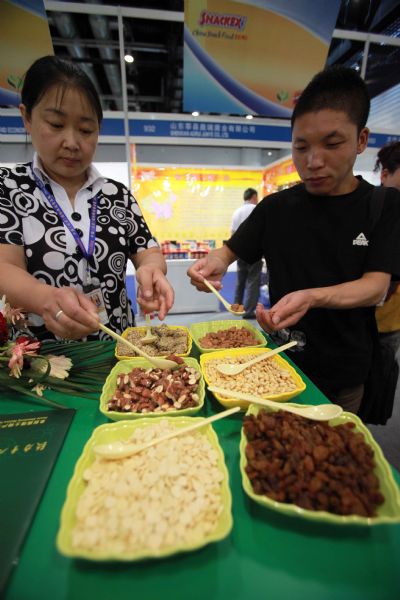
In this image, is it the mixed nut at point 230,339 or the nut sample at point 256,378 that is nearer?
the nut sample at point 256,378

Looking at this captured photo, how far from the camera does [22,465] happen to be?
71 centimetres

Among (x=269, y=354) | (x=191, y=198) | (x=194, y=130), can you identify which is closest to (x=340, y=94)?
(x=269, y=354)

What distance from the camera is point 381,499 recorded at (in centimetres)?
57

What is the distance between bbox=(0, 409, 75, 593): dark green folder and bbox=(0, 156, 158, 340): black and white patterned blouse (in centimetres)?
58

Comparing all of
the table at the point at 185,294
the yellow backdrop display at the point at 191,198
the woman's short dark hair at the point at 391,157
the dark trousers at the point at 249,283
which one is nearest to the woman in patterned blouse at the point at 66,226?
the woman's short dark hair at the point at 391,157

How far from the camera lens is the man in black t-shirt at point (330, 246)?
1.07m

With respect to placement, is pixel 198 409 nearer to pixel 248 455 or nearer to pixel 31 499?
pixel 248 455

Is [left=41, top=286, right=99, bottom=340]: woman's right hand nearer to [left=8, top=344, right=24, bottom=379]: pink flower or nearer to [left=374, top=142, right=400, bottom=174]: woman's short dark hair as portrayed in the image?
[left=8, top=344, right=24, bottom=379]: pink flower

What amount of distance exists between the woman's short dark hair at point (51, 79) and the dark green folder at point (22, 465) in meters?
1.17

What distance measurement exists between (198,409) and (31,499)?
1.43ft

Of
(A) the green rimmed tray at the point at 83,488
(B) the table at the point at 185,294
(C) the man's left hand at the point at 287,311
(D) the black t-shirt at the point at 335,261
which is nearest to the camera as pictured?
(A) the green rimmed tray at the point at 83,488

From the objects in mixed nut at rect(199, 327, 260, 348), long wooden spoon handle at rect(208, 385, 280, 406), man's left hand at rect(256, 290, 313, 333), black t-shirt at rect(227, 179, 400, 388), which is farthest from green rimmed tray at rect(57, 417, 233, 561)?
black t-shirt at rect(227, 179, 400, 388)

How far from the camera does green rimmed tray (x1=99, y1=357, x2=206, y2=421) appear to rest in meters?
0.81

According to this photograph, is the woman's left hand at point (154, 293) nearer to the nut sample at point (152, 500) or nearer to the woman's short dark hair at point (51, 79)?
the nut sample at point (152, 500)
